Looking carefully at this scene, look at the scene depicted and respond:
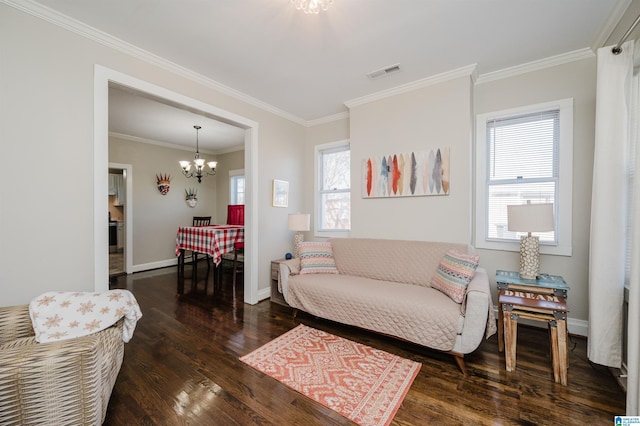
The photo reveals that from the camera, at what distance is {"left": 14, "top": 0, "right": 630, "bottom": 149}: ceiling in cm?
192

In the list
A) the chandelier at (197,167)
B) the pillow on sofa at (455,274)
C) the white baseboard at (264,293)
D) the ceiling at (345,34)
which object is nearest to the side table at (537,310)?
the pillow on sofa at (455,274)

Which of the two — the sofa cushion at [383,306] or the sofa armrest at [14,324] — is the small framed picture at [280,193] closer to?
the sofa cushion at [383,306]

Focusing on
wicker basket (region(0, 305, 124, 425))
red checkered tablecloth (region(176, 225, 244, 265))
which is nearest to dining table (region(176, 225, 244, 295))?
red checkered tablecloth (region(176, 225, 244, 265))

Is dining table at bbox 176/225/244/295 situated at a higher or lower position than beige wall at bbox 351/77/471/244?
lower

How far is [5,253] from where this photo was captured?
1.79 meters

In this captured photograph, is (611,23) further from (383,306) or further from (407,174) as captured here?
(383,306)

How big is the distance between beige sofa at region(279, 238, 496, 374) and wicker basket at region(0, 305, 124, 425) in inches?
70.9

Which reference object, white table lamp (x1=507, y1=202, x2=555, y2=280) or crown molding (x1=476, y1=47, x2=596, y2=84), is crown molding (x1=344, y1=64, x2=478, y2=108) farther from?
white table lamp (x1=507, y1=202, x2=555, y2=280)

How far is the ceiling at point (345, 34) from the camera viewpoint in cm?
192

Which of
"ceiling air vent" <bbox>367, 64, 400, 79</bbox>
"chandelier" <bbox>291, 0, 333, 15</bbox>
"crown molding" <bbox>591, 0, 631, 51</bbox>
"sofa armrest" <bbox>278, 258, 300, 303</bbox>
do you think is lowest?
"sofa armrest" <bbox>278, 258, 300, 303</bbox>

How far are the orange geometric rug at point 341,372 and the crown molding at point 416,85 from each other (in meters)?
2.86

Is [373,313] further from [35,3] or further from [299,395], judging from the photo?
[35,3]

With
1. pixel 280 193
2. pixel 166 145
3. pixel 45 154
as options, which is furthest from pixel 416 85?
pixel 166 145

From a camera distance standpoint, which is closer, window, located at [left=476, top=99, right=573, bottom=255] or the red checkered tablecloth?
window, located at [left=476, top=99, right=573, bottom=255]
